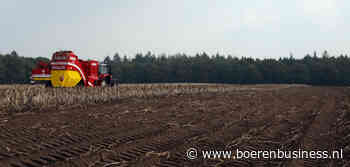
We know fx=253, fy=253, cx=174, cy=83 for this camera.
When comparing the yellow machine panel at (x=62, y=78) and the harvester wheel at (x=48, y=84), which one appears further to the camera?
the harvester wheel at (x=48, y=84)

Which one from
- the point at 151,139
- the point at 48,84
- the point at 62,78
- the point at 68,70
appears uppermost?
the point at 68,70

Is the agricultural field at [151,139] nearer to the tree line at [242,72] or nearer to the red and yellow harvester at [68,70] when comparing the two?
the red and yellow harvester at [68,70]

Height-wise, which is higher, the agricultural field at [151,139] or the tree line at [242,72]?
the tree line at [242,72]

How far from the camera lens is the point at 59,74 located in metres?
17.6

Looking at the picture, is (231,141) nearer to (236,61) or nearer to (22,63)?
(22,63)

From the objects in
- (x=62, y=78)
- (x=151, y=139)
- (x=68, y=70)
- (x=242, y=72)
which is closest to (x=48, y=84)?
(x=62, y=78)

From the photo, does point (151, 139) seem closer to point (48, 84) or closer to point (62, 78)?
point (62, 78)

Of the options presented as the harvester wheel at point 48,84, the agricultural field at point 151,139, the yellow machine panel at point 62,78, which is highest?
the yellow machine panel at point 62,78

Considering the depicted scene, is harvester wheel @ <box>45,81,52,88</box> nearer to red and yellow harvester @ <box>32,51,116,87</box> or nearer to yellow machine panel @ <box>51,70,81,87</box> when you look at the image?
red and yellow harvester @ <box>32,51,116,87</box>

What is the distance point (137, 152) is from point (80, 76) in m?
15.5

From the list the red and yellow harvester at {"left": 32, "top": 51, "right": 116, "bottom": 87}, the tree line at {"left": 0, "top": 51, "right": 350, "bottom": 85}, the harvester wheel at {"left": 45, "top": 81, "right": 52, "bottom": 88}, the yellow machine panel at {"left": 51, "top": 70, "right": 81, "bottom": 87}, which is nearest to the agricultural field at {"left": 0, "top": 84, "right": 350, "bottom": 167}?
the yellow machine panel at {"left": 51, "top": 70, "right": 81, "bottom": 87}

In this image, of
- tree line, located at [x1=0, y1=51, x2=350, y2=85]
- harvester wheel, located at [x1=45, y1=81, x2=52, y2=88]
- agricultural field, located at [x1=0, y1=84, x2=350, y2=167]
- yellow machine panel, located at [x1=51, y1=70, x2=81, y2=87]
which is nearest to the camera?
agricultural field, located at [x1=0, y1=84, x2=350, y2=167]

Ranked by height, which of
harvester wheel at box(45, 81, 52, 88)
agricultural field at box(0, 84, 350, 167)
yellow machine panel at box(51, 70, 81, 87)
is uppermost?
yellow machine panel at box(51, 70, 81, 87)

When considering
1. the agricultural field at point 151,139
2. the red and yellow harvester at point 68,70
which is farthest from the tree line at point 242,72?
the agricultural field at point 151,139
